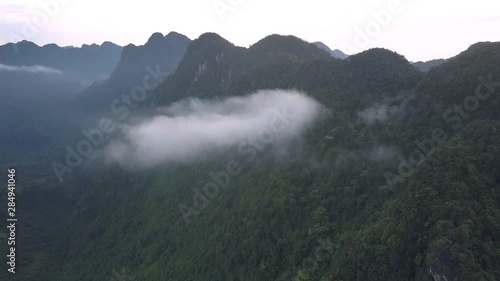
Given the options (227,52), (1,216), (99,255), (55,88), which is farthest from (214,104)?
(55,88)

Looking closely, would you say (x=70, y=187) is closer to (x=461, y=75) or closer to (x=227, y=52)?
(x=227, y=52)

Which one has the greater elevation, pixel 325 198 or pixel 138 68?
pixel 138 68

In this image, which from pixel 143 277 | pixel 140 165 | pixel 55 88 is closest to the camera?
pixel 143 277

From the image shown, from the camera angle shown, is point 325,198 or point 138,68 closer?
point 325,198

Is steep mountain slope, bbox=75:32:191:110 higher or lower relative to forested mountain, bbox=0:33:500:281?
higher

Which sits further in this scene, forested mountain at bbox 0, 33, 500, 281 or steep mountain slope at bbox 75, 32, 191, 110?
steep mountain slope at bbox 75, 32, 191, 110

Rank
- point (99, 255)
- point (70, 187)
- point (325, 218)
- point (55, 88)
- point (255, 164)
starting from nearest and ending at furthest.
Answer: point (325, 218), point (255, 164), point (99, 255), point (70, 187), point (55, 88)

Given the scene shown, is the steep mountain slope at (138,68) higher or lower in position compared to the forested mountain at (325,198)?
higher

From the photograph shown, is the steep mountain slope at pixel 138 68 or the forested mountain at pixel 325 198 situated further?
the steep mountain slope at pixel 138 68
